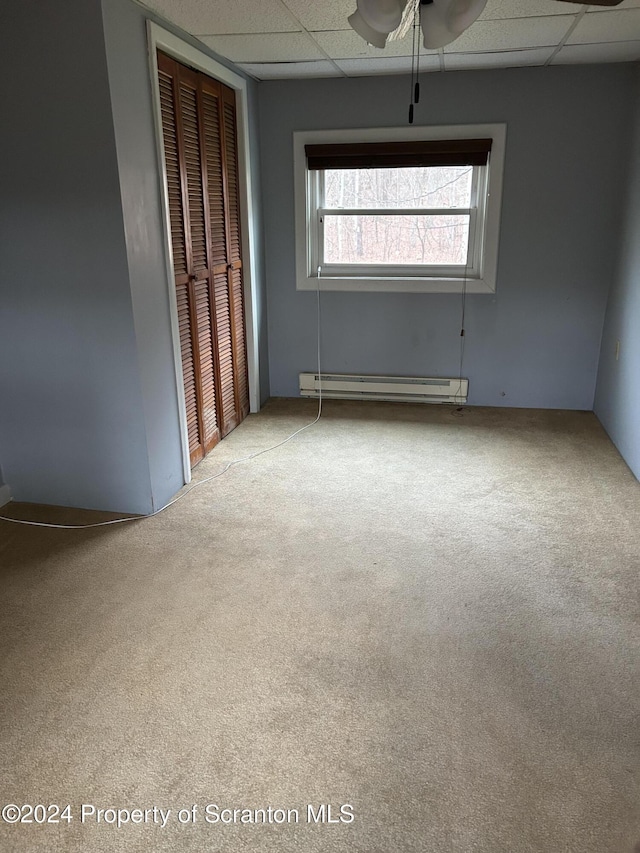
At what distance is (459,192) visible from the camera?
421cm

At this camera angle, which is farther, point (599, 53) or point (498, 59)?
point (498, 59)

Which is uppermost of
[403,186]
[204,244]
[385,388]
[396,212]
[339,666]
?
[403,186]

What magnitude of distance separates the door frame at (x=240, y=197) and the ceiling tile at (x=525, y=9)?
1447 millimetres

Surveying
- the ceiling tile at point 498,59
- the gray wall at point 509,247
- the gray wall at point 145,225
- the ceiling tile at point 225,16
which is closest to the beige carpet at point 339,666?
the gray wall at point 145,225

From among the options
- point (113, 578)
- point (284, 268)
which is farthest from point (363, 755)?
point (284, 268)

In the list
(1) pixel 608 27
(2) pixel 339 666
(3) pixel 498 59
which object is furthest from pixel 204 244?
(2) pixel 339 666

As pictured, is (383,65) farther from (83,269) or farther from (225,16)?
(83,269)

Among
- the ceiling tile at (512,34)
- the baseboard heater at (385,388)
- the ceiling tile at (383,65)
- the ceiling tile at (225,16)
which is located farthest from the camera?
the baseboard heater at (385,388)

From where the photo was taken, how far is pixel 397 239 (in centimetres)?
436

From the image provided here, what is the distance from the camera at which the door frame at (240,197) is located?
9.13 ft

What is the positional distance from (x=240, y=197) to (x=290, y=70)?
82 cm

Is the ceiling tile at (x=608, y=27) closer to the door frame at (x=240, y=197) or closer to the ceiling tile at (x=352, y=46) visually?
the ceiling tile at (x=352, y=46)

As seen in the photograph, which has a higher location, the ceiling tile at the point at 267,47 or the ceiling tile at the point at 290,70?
the ceiling tile at the point at 290,70

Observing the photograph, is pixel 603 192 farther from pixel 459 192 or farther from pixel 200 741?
pixel 200 741
